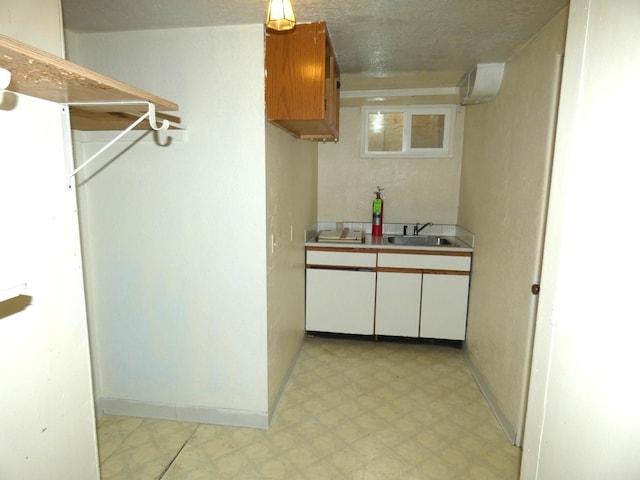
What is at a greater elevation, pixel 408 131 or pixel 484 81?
pixel 484 81

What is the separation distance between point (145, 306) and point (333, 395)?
1.31 meters

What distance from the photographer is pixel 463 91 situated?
2684 mm

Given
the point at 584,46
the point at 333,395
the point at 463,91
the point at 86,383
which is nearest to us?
the point at 584,46

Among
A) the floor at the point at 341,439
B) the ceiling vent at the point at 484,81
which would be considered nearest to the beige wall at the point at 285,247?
the floor at the point at 341,439

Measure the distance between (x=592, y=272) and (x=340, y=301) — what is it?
7.77 feet

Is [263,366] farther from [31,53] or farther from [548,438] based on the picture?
[31,53]

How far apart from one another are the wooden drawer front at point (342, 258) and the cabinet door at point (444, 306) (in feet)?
1.55

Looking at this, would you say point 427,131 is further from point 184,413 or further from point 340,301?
point 184,413

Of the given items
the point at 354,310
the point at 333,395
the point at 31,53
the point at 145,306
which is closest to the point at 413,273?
the point at 354,310

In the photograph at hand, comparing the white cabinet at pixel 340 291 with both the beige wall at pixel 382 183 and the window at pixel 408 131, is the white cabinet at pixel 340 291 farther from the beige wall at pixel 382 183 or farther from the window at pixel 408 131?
the window at pixel 408 131

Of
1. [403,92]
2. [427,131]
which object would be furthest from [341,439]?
[427,131]

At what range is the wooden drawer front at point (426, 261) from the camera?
9.57 feet

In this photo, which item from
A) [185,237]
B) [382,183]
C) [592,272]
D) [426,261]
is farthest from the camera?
[382,183]

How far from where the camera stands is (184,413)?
2.14m
